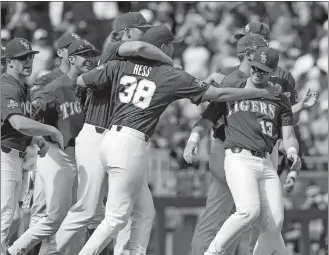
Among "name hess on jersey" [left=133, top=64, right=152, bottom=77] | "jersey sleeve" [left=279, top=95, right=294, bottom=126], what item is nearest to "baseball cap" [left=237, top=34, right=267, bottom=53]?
"jersey sleeve" [left=279, top=95, right=294, bottom=126]

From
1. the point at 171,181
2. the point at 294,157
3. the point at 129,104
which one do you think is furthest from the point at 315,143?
the point at 129,104

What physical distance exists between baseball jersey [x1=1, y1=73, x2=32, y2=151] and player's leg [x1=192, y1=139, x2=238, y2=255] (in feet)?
6.21

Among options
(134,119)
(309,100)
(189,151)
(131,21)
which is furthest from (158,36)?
(309,100)

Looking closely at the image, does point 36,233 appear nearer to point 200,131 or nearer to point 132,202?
point 132,202

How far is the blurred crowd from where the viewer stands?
16.7 metres

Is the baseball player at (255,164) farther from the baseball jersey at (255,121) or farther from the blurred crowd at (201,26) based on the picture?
the blurred crowd at (201,26)

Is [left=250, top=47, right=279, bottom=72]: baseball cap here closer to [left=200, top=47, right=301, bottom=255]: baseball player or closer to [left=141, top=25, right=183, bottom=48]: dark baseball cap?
[left=200, top=47, right=301, bottom=255]: baseball player

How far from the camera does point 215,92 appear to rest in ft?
27.0

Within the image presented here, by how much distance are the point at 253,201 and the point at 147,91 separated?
1.41m

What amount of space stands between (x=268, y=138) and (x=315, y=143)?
6888mm

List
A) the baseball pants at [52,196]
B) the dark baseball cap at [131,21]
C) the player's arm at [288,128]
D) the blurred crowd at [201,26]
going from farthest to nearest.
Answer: the blurred crowd at [201,26] < the dark baseball cap at [131,21] < the baseball pants at [52,196] < the player's arm at [288,128]

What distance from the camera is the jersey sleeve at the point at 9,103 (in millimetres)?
8148

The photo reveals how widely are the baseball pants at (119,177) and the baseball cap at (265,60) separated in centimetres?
133

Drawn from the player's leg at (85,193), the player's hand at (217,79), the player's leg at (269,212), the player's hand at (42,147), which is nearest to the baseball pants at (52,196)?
the player's leg at (85,193)
